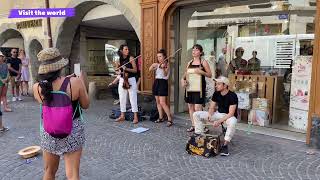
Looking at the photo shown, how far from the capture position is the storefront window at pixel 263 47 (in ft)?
21.0

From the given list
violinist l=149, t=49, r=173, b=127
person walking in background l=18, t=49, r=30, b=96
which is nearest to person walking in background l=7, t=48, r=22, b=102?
person walking in background l=18, t=49, r=30, b=96

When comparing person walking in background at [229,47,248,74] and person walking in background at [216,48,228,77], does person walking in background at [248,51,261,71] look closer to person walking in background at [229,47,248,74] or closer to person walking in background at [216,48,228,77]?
person walking in background at [229,47,248,74]

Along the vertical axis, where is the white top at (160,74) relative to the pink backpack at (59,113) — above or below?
above

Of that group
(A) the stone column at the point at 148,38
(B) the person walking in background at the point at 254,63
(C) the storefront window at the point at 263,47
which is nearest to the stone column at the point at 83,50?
(A) the stone column at the point at 148,38

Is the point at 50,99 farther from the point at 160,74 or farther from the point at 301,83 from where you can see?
the point at 301,83

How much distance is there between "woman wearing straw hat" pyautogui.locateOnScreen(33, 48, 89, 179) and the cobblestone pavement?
1.21 m

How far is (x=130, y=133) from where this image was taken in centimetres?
616

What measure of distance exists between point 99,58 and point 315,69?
10.2m

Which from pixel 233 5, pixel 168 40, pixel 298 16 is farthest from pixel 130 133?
pixel 298 16

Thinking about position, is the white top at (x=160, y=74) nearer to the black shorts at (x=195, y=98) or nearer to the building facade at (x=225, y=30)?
the building facade at (x=225, y=30)

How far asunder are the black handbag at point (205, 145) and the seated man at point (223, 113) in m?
0.15

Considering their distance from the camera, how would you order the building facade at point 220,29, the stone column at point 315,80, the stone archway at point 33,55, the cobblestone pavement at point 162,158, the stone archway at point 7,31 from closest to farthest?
the cobblestone pavement at point 162,158 → the stone column at point 315,80 → the building facade at point 220,29 → the stone archway at point 33,55 → the stone archway at point 7,31

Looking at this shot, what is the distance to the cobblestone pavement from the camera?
13.6ft

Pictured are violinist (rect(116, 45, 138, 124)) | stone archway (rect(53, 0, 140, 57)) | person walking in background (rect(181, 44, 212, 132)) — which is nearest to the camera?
person walking in background (rect(181, 44, 212, 132))
